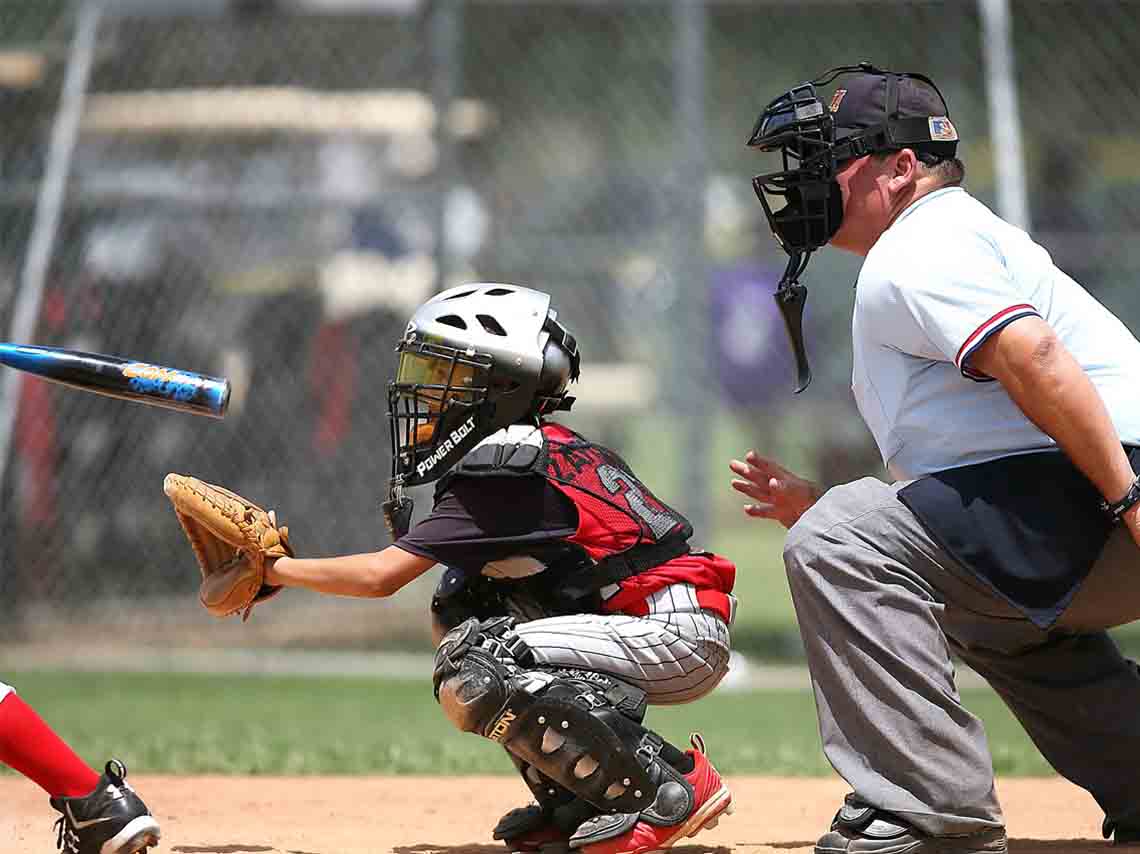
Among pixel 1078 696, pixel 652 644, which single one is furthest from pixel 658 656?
pixel 1078 696

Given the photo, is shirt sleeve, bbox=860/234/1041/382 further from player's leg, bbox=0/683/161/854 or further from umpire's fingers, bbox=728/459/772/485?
player's leg, bbox=0/683/161/854

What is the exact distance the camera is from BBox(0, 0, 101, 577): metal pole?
332 inches

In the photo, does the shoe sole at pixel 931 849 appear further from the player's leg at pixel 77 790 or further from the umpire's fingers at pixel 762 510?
the player's leg at pixel 77 790

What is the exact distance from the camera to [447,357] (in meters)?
4.05

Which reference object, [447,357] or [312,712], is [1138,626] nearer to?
[312,712]

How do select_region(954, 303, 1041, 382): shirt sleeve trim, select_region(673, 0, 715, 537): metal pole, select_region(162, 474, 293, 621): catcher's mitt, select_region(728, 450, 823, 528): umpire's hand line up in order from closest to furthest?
select_region(954, 303, 1041, 382): shirt sleeve trim
select_region(162, 474, 293, 621): catcher's mitt
select_region(728, 450, 823, 528): umpire's hand
select_region(673, 0, 715, 537): metal pole

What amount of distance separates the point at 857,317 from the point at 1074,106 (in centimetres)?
921

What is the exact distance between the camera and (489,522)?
3.86m

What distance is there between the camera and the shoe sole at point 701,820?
12.9 feet

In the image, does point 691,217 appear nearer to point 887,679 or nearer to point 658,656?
point 658,656

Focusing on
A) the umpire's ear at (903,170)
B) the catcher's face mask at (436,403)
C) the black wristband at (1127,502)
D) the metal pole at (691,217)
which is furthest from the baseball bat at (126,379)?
the metal pole at (691,217)

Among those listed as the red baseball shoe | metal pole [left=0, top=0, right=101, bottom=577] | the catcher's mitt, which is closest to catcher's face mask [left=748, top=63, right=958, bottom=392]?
the red baseball shoe

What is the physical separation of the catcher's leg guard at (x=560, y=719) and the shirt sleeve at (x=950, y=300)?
106cm

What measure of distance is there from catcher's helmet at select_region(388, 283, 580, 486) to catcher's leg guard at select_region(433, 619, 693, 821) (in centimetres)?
45
